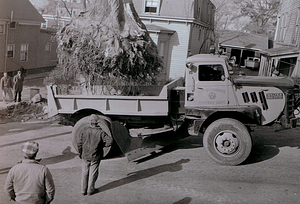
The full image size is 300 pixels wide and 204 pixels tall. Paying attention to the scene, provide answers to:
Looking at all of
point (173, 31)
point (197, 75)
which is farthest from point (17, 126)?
point (173, 31)

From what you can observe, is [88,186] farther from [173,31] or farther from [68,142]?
[173,31]

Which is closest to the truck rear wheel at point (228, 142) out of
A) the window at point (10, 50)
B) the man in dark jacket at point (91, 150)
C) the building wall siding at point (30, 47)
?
the man in dark jacket at point (91, 150)

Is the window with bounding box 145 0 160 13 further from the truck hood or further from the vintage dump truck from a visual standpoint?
the truck hood

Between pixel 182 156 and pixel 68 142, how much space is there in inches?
139

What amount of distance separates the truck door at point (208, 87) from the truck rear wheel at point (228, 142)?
1.96ft

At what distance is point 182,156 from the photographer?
8.77 m

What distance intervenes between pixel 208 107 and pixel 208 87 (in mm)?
511

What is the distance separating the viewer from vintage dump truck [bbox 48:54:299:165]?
8.09m

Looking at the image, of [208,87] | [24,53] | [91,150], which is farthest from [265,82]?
[24,53]

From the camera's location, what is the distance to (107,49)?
948 centimetres

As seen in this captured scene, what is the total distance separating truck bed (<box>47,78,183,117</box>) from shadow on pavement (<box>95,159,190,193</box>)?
1304 millimetres

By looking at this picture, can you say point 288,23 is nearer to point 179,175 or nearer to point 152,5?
point 152,5

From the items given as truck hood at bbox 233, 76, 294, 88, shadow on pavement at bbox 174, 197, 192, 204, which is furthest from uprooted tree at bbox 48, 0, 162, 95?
shadow on pavement at bbox 174, 197, 192, 204

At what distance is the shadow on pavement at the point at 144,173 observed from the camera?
698 centimetres
